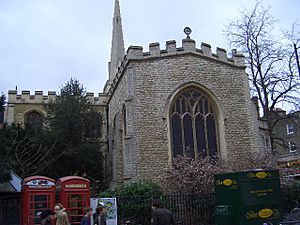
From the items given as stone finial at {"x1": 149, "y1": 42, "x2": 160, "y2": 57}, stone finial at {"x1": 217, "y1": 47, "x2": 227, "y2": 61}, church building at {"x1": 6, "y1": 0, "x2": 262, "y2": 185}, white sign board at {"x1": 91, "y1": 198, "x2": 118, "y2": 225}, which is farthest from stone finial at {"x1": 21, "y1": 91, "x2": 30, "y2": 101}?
white sign board at {"x1": 91, "y1": 198, "x2": 118, "y2": 225}

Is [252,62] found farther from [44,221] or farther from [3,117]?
[3,117]

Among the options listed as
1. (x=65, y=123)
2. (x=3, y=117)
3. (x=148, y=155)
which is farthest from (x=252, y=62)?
(x=3, y=117)

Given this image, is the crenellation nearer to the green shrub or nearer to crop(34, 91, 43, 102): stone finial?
crop(34, 91, 43, 102): stone finial

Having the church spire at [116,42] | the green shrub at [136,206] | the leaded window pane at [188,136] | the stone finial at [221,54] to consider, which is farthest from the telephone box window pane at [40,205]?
the church spire at [116,42]

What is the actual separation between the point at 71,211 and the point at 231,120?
416 inches

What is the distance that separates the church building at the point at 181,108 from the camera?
61.5ft

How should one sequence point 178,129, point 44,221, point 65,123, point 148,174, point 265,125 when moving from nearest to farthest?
point 44,221 → point 148,174 → point 178,129 → point 65,123 → point 265,125

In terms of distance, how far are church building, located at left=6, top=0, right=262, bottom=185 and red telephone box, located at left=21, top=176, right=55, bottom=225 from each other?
564cm

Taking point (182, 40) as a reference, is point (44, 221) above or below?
below

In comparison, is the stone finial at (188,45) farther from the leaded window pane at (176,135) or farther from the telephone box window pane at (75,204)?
the telephone box window pane at (75,204)

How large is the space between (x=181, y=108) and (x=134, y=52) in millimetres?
3919

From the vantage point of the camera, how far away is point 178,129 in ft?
64.6

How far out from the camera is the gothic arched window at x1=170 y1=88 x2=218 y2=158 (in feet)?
64.1

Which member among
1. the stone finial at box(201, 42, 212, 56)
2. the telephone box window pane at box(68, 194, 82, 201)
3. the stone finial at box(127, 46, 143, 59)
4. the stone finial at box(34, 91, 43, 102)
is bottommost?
the telephone box window pane at box(68, 194, 82, 201)
